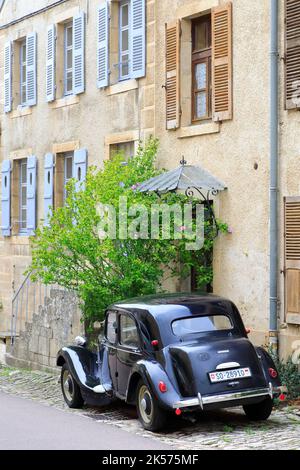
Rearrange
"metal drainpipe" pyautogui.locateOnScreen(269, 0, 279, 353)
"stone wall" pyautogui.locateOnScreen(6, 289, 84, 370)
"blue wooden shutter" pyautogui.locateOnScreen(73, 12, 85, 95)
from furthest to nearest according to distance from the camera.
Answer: "blue wooden shutter" pyautogui.locateOnScreen(73, 12, 85, 95)
"stone wall" pyautogui.locateOnScreen(6, 289, 84, 370)
"metal drainpipe" pyautogui.locateOnScreen(269, 0, 279, 353)

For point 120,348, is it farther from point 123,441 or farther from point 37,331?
point 37,331

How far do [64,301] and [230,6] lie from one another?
5922mm

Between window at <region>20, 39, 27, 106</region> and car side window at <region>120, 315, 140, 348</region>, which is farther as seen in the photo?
window at <region>20, 39, 27, 106</region>

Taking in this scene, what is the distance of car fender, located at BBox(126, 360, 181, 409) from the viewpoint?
11.6 metres

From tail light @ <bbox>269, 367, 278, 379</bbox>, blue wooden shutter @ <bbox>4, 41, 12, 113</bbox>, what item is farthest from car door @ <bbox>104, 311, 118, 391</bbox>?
blue wooden shutter @ <bbox>4, 41, 12, 113</bbox>

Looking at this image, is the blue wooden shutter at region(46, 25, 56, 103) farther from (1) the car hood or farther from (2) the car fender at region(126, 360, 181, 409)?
(1) the car hood

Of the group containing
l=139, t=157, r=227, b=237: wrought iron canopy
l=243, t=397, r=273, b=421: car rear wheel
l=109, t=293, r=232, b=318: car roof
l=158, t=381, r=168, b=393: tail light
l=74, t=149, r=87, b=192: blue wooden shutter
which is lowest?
l=243, t=397, r=273, b=421: car rear wheel

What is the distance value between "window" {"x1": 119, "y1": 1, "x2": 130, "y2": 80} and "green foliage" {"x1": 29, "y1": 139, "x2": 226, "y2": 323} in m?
3.46

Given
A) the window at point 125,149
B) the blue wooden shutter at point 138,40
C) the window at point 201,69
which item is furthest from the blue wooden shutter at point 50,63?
the window at point 201,69

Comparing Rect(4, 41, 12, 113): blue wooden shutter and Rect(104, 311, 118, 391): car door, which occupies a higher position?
Rect(4, 41, 12, 113): blue wooden shutter

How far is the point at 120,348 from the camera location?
1315 centimetres

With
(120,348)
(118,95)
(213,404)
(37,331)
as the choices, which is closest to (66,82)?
(118,95)

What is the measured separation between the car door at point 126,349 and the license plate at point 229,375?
1.14m

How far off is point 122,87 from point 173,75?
198cm
